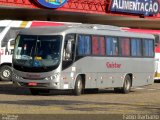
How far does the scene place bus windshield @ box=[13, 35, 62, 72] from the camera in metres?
23.8

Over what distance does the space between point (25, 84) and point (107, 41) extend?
14.1ft

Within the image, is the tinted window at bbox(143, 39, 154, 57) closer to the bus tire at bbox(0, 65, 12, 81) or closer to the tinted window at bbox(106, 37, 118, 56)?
the tinted window at bbox(106, 37, 118, 56)

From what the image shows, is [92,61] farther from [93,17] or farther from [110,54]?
[93,17]

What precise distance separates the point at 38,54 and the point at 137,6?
28.2m

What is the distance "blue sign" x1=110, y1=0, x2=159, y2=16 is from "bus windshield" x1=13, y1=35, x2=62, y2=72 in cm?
2517

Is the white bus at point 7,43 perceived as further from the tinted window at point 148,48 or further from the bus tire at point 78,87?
the bus tire at point 78,87

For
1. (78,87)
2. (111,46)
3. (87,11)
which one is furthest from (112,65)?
(87,11)

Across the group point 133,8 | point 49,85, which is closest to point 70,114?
point 49,85

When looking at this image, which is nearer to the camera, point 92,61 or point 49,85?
point 49,85

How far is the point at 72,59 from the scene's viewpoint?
24141mm

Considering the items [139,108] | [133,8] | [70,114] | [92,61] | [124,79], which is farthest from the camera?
[133,8]

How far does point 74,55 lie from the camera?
2420cm

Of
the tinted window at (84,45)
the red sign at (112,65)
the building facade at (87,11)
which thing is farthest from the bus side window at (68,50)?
the building facade at (87,11)

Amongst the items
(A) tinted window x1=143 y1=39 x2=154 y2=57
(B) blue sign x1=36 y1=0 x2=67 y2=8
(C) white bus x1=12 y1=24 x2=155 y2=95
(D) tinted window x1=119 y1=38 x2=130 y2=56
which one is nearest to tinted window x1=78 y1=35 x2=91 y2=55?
(C) white bus x1=12 y1=24 x2=155 y2=95
